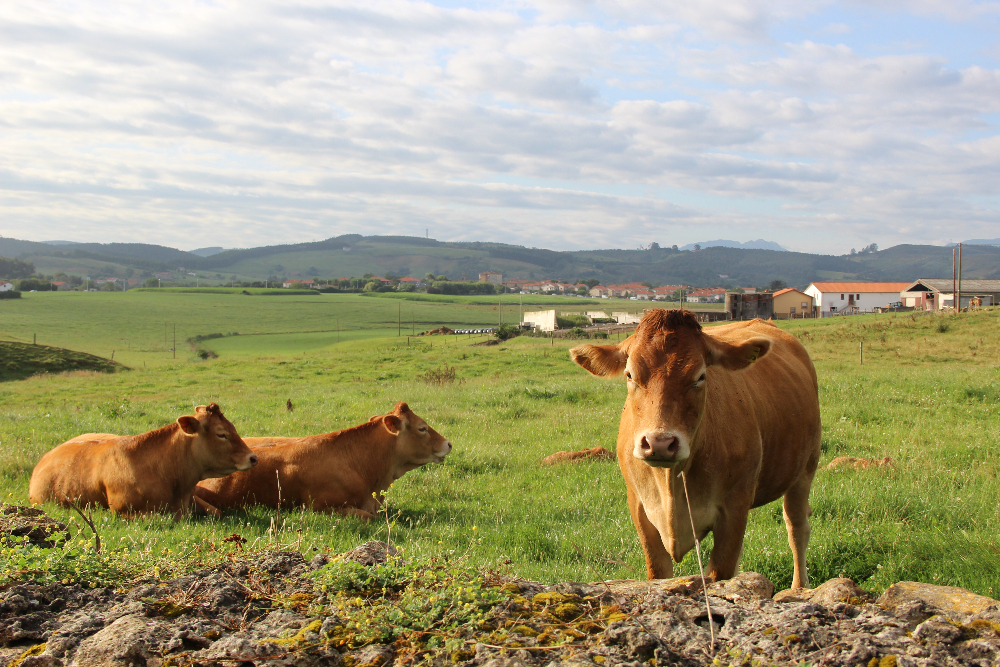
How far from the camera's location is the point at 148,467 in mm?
8000

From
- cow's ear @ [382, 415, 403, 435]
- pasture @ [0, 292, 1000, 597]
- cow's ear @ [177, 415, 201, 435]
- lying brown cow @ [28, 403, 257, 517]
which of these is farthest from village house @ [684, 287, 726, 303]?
cow's ear @ [177, 415, 201, 435]

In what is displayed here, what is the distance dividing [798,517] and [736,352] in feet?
8.50

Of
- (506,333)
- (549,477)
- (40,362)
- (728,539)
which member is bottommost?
(40,362)

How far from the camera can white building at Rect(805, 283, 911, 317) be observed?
10656 centimetres

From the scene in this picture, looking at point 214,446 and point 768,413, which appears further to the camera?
point 214,446

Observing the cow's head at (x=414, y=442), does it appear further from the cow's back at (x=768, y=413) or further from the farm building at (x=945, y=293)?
the farm building at (x=945, y=293)

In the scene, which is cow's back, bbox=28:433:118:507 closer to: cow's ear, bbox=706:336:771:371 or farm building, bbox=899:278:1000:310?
cow's ear, bbox=706:336:771:371

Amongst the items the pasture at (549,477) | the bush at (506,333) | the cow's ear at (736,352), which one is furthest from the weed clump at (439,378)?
the bush at (506,333)

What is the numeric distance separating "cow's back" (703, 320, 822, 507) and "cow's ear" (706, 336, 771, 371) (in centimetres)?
13

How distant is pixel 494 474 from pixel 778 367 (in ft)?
16.9

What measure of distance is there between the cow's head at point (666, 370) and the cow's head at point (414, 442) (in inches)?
207

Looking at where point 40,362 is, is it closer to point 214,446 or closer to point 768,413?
point 214,446

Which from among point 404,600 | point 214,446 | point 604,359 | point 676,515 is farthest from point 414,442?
point 404,600

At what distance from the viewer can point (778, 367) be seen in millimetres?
6480
